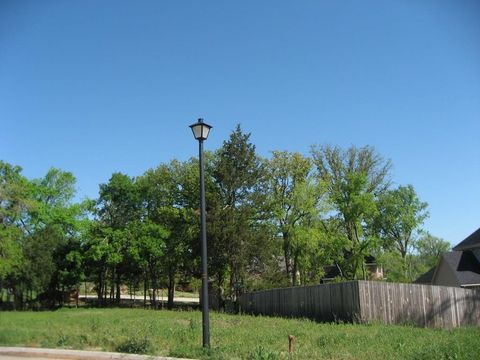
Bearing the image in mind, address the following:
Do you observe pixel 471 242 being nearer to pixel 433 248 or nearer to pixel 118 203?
pixel 118 203

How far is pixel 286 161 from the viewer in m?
47.5

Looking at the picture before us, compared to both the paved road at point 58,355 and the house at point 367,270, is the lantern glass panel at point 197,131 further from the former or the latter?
the house at point 367,270

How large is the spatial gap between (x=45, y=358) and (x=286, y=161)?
123 ft

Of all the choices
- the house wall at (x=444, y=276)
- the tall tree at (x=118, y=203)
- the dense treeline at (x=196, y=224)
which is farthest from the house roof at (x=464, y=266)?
the tall tree at (x=118, y=203)

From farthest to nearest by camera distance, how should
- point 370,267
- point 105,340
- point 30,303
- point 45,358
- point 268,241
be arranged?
point 370,267, point 30,303, point 268,241, point 105,340, point 45,358

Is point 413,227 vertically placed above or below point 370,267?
above

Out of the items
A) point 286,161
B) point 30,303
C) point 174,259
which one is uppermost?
point 286,161

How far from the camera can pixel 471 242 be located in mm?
36812

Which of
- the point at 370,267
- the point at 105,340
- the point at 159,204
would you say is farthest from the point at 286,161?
the point at 105,340

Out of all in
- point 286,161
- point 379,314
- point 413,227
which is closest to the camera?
point 379,314

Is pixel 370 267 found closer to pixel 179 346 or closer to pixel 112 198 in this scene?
pixel 112 198

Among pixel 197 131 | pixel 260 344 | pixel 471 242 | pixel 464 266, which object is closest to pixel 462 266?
pixel 464 266

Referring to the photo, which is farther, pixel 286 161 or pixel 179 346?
pixel 286 161

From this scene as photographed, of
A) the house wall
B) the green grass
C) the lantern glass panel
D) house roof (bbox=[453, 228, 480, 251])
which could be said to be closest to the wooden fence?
the green grass
